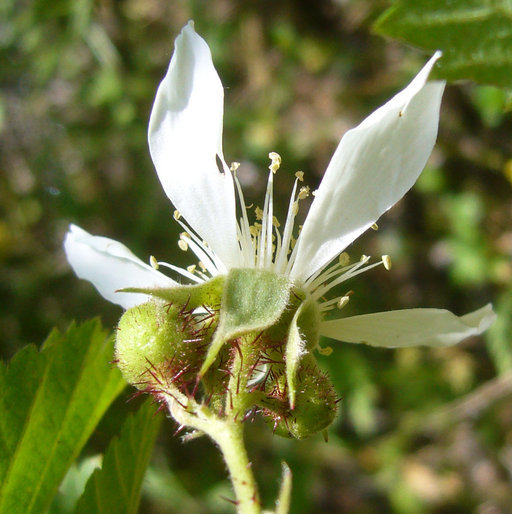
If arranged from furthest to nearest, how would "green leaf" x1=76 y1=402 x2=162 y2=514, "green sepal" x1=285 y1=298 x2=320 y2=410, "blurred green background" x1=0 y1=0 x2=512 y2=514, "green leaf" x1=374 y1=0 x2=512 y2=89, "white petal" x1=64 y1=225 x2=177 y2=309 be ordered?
1. "blurred green background" x1=0 y1=0 x2=512 y2=514
2. "white petal" x1=64 y1=225 x2=177 y2=309
3. "green leaf" x1=76 y1=402 x2=162 y2=514
4. "green sepal" x1=285 y1=298 x2=320 y2=410
5. "green leaf" x1=374 y1=0 x2=512 y2=89

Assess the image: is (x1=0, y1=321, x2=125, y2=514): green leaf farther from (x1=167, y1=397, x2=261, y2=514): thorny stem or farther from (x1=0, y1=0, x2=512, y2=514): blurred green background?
(x1=0, y1=0, x2=512, y2=514): blurred green background

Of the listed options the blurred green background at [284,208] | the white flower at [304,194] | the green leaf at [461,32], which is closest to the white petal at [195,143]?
the white flower at [304,194]

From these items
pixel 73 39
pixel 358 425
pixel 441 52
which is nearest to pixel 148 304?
pixel 441 52

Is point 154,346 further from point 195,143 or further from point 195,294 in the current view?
point 195,143

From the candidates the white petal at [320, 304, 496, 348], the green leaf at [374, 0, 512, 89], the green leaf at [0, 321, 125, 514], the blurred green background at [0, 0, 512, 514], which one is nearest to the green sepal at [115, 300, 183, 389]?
the green leaf at [0, 321, 125, 514]

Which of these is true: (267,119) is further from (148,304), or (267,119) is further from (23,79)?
(148,304)

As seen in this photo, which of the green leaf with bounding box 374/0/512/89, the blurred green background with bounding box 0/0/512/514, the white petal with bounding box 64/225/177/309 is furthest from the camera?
the blurred green background with bounding box 0/0/512/514

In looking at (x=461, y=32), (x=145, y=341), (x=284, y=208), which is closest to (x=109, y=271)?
(x=145, y=341)
